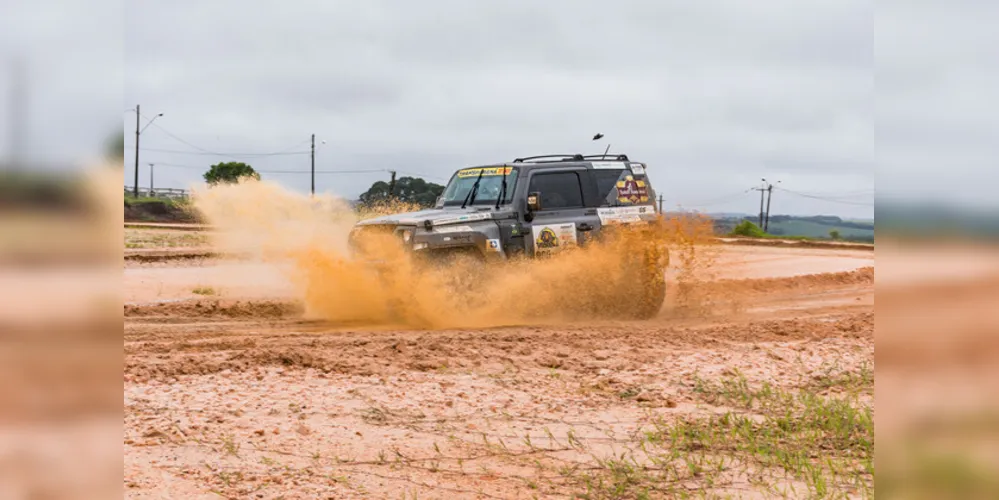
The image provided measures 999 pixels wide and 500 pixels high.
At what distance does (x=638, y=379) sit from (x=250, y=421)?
12.8ft

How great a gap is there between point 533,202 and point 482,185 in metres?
1.02

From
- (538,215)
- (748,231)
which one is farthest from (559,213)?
(748,231)

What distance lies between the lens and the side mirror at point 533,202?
41.4ft

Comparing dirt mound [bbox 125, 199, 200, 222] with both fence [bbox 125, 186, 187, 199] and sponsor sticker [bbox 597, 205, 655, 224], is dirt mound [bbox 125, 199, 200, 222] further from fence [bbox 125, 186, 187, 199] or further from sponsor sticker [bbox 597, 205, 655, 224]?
sponsor sticker [bbox 597, 205, 655, 224]

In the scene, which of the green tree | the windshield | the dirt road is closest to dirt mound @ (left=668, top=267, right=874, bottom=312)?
the dirt road

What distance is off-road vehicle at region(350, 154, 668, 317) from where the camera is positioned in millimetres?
12195

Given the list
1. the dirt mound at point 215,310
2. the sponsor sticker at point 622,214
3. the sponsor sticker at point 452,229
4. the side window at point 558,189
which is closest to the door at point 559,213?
the side window at point 558,189

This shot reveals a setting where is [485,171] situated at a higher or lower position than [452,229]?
higher

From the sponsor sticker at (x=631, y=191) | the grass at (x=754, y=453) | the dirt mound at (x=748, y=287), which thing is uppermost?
the sponsor sticker at (x=631, y=191)

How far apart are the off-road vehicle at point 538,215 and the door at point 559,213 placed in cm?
1

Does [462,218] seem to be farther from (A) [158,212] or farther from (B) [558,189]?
(A) [158,212]

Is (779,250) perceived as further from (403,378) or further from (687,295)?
(403,378)

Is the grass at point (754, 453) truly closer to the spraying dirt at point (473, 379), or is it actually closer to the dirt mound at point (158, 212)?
the spraying dirt at point (473, 379)

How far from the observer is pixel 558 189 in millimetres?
13195
